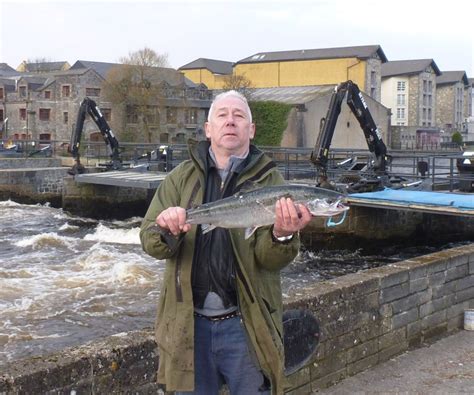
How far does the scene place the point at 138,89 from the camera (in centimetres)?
5741

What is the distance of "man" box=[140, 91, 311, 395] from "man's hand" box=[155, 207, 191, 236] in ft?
0.04

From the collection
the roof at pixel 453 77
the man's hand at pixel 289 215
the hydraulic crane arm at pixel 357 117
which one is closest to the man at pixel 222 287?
the man's hand at pixel 289 215

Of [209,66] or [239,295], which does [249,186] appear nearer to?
[239,295]

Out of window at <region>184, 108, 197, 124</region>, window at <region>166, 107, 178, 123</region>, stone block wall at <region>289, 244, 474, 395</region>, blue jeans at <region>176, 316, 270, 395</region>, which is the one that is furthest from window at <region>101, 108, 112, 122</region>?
blue jeans at <region>176, 316, 270, 395</region>

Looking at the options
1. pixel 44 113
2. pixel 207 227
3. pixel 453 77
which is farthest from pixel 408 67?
pixel 207 227

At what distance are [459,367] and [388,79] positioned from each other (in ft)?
303

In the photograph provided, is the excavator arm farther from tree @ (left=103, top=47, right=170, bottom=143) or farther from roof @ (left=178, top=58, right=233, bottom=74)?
roof @ (left=178, top=58, right=233, bottom=74)

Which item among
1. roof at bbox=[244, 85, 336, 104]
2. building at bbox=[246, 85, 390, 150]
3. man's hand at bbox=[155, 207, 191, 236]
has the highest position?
roof at bbox=[244, 85, 336, 104]

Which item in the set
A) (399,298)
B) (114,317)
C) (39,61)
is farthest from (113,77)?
(39,61)

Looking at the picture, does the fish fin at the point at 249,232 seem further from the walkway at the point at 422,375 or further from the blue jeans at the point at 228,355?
the walkway at the point at 422,375

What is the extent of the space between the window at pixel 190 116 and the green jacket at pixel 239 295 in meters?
61.1

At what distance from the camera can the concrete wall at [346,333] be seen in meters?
3.79

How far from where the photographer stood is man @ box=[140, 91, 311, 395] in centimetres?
306

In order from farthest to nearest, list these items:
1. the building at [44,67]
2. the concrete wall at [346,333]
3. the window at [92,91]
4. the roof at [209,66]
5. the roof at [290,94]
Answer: the building at [44,67], the roof at [209,66], the window at [92,91], the roof at [290,94], the concrete wall at [346,333]
